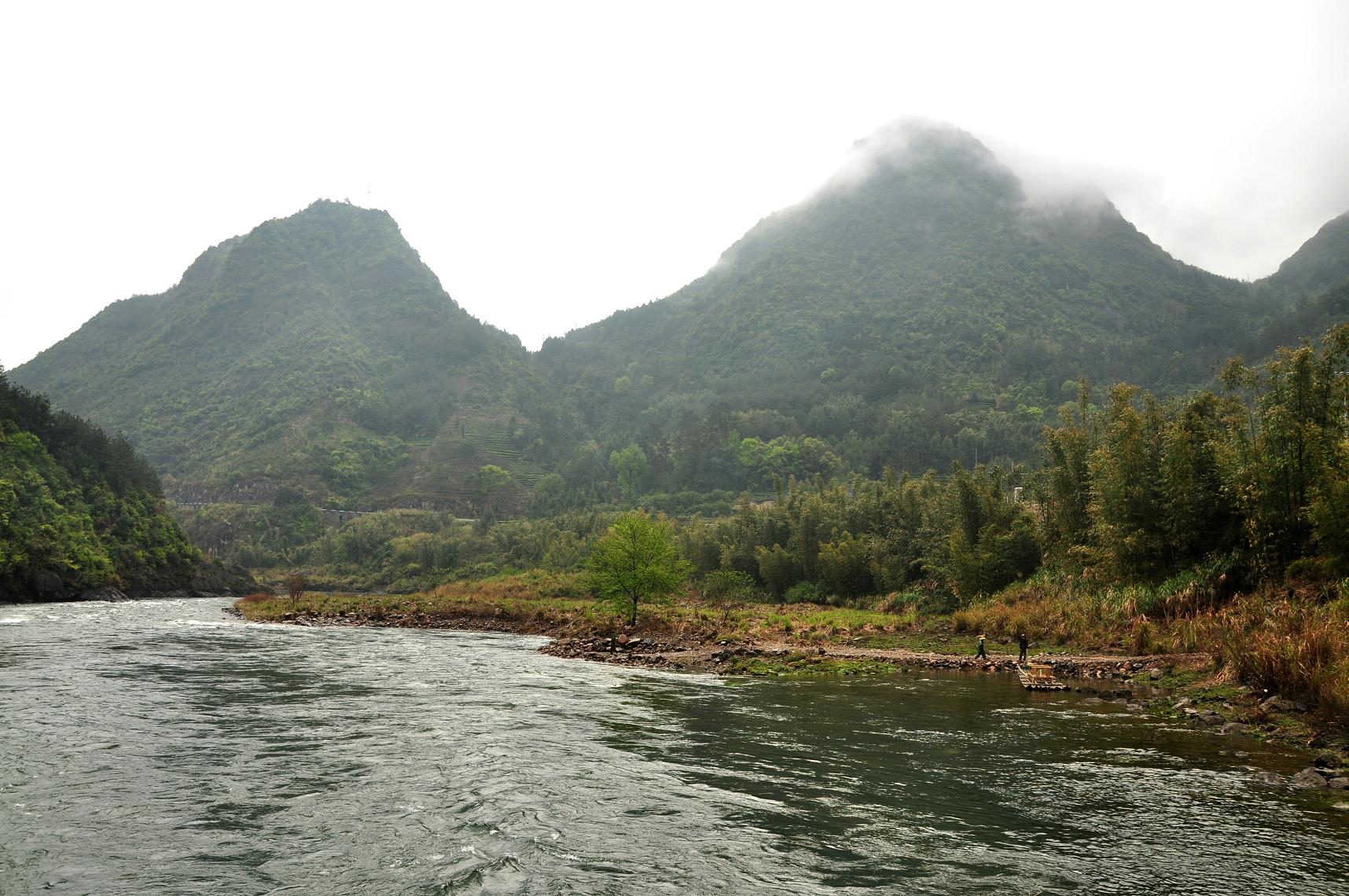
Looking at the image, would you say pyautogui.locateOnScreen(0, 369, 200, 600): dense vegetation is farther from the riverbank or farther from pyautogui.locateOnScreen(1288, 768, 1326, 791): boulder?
pyautogui.locateOnScreen(1288, 768, 1326, 791): boulder

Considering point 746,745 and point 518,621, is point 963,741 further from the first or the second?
point 518,621

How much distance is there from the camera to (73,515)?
77.9m

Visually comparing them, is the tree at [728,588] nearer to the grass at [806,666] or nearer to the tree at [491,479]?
the grass at [806,666]

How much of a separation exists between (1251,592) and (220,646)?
46051mm

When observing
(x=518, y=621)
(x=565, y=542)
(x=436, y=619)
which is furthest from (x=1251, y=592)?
(x=565, y=542)

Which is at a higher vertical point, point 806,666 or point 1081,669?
point 1081,669

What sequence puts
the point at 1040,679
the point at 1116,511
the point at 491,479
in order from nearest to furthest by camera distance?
the point at 1040,679 < the point at 1116,511 < the point at 491,479

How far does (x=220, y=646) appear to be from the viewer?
38.5 m

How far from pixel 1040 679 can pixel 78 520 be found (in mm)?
90363

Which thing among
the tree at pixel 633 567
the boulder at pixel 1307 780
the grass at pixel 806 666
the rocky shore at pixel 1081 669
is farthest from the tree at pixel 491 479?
the boulder at pixel 1307 780

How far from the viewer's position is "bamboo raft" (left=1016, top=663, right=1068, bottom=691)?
81.0ft

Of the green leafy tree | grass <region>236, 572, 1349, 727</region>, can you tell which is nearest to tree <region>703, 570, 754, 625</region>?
grass <region>236, 572, 1349, 727</region>

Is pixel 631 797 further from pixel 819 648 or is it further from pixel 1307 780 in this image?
pixel 819 648

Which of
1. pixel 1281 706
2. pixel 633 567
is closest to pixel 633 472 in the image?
pixel 633 567
